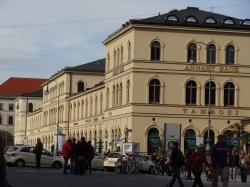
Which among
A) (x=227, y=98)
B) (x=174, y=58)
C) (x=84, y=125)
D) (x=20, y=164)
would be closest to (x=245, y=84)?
(x=227, y=98)

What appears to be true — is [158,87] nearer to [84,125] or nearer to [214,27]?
[214,27]

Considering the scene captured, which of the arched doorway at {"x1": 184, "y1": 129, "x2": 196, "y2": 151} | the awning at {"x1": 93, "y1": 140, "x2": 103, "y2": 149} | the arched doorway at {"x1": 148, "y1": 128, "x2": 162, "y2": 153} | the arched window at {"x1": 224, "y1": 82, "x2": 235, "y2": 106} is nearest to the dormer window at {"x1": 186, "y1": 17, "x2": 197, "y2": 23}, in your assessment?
the arched window at {"x1": 224, "y1": 82, "x2": 235, "y2": 106}

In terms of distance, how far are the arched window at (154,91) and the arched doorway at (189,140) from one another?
4.48 metres

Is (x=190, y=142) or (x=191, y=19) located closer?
(x=190, y=142)

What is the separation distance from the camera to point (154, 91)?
7894 centimetres

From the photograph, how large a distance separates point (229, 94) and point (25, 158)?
3321 centimetres

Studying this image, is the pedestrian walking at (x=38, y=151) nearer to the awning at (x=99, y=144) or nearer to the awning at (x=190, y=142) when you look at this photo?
the awning at (x=190, y=142)

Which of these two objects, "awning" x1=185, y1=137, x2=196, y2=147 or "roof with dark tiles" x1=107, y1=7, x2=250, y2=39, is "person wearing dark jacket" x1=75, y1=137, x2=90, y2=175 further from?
"roof with dark tiles" x1=107, y1=7, x2=250, y2=39

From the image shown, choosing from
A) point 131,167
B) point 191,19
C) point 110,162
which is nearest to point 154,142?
point 191,19

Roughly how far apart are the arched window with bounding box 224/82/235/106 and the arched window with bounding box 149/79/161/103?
6972 mm

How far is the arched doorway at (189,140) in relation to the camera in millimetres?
77688

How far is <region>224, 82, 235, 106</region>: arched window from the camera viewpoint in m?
79.9

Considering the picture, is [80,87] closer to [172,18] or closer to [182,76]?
[172,18]

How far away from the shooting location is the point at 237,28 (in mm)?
79875
